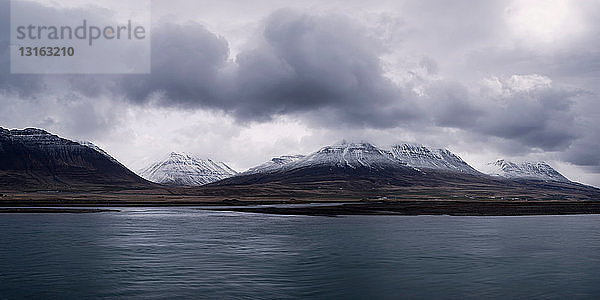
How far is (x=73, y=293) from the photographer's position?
119 feet

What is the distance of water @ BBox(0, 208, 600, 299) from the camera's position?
37.7m

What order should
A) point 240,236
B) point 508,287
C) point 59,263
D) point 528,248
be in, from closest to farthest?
point 508,287 → point 59,263 → point 528,248 → point 240,236

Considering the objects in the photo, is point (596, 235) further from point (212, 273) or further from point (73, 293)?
point (73, 293)

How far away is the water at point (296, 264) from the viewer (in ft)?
124

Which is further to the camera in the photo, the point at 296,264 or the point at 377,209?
the point at 377,209

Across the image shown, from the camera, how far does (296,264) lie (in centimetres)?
4850

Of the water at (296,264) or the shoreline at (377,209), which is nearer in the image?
the water at (296,264)

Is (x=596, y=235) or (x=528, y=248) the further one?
(x=596, y=235)

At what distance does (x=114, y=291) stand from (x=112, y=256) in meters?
16.5

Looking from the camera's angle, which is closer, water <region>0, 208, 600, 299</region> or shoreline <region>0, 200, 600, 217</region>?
water <region>0, 208, 600, 299</region>

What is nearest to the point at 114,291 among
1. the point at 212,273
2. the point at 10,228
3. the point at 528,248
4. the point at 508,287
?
the point at 212,273

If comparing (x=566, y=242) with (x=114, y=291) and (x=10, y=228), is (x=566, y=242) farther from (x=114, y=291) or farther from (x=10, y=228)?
(x=10, y=228)

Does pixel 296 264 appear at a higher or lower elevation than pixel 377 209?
lower

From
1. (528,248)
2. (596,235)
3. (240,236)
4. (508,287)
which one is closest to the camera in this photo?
(508,287)
